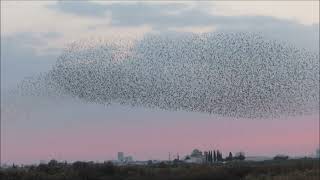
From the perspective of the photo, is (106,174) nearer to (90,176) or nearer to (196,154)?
(90,176)

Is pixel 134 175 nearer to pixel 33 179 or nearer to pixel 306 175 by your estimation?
pixel 33 179

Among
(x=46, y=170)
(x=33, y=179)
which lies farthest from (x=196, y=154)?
(x=33, y=179)

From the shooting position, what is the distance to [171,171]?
64.3 meters

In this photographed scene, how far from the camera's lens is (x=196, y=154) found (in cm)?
14375

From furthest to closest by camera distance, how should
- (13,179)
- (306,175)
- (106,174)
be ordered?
(106,174)
(13,179)
(306,175)

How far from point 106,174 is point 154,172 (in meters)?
5.75

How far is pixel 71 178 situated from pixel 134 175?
20.2 feet

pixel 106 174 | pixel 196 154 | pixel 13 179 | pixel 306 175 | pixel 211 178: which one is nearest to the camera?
pixel 306 175

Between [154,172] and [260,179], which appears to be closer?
[260,179]

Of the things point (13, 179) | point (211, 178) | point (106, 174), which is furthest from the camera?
point (106, 174)

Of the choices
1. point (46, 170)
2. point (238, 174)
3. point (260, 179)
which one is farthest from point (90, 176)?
point (260, 179)

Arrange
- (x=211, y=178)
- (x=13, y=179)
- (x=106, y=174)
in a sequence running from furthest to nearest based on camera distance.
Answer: (x=106, y=174)
(x=211, y=178)
(x=13, y=179)

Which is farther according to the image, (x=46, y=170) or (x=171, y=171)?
(x=46, y=170)

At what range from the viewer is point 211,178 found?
202 ft
